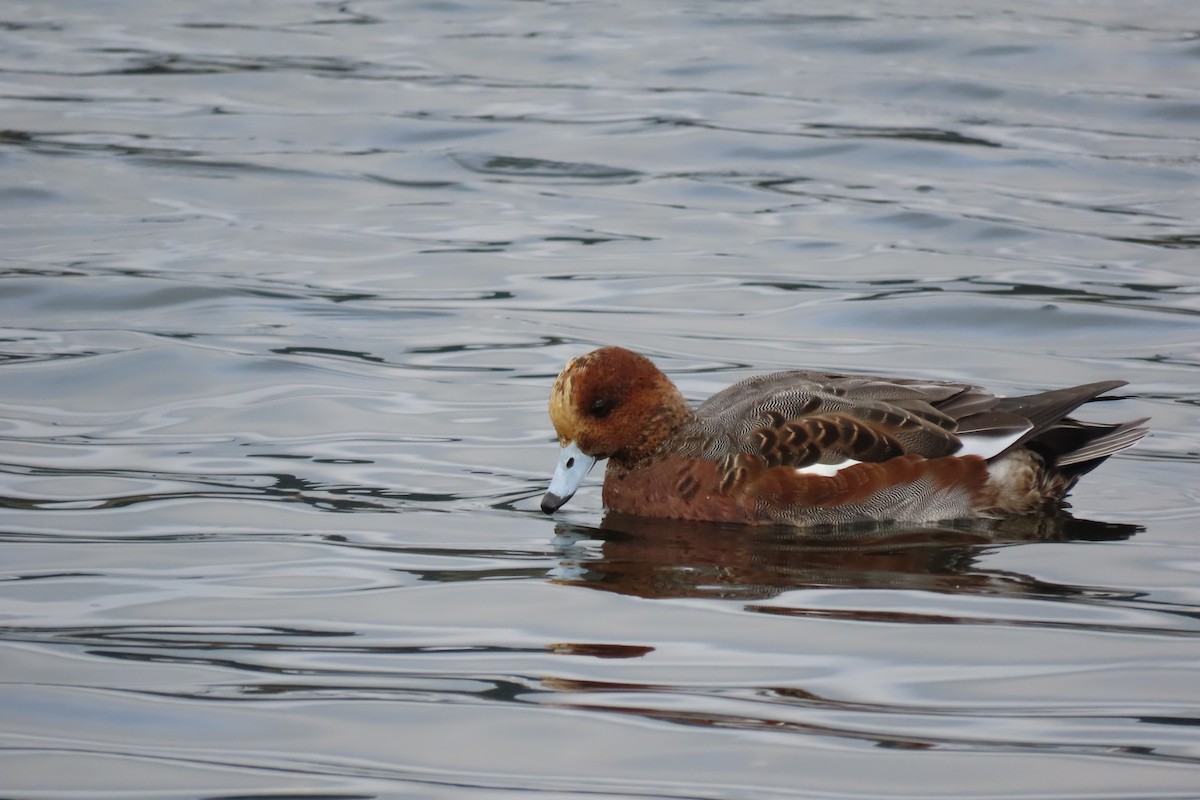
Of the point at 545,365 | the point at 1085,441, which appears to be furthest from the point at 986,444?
the point at 545,365

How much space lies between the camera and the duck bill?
6816 millimetres

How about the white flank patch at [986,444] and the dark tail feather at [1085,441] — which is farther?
the dark tail feather at [1085,441]

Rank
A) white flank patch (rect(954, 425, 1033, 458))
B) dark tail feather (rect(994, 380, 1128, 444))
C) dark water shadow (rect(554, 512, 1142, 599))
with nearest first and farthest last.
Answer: dark water shadow (rect(554, 512, 1142, 599))
white flank patch (rect(954, 425, 1033, 458))
dark tail feather (rect(994, 380, 1128, 444))

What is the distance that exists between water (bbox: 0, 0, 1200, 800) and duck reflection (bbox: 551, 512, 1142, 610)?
31 mm

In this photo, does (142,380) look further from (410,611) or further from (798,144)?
(798,144)

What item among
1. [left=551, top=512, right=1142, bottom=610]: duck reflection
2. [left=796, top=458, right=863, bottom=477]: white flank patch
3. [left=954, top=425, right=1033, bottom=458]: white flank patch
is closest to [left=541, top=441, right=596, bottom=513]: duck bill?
[left=551, top=512, right=1142, bottom=610]: duck reflection

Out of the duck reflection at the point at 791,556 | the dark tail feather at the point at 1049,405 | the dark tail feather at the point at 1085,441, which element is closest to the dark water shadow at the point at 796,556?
the duck reflection at the point at 791,556

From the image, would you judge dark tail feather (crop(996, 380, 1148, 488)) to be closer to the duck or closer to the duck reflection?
the duck

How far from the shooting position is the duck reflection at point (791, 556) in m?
5.94

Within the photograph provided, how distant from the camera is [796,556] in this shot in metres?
6.38

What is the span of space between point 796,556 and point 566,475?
1011mm

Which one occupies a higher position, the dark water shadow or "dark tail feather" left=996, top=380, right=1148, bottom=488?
"dark tail feather" left=996, top=380, right=1148, bottom=488

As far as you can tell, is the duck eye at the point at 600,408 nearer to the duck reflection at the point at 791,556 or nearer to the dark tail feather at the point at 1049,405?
the duck reflection at the point at 791,556

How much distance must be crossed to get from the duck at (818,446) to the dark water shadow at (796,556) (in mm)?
89
